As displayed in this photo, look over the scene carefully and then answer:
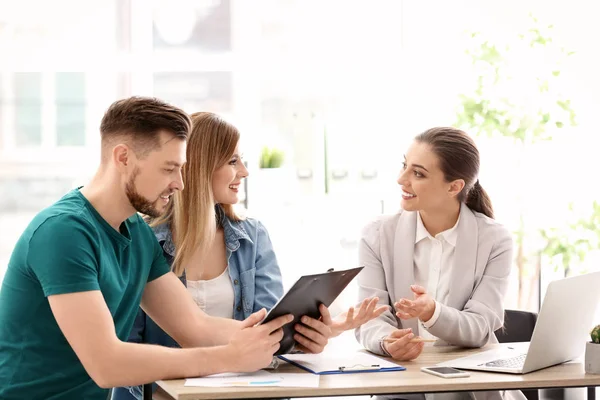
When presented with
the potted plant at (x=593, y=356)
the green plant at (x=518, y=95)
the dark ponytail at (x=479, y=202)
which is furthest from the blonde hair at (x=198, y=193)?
the green plant at (x=518, y=95)

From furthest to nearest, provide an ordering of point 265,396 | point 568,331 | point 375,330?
point 375,330 → point 568,331 → point 265,396

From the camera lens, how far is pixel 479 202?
115 inches

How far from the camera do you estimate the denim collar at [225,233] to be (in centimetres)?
263

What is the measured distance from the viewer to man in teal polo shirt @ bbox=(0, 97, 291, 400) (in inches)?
77.9

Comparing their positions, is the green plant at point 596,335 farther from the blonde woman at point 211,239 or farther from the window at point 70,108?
the window at point 70,108

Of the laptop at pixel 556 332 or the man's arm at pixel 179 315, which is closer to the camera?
the laptop at pixel 556 332

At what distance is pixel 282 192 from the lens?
179 inches

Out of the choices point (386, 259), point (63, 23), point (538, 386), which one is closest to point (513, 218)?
point (386, 259)

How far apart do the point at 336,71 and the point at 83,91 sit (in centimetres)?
143

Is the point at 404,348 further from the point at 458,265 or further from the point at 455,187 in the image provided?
the point at 455,187

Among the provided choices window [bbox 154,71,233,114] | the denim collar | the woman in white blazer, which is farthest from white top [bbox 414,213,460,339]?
window [bbox 154,71,233,114]

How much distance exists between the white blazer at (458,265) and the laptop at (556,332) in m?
0.29

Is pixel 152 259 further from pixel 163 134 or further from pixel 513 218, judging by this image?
pixel 513 218

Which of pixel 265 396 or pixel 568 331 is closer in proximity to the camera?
pixel 265 396
